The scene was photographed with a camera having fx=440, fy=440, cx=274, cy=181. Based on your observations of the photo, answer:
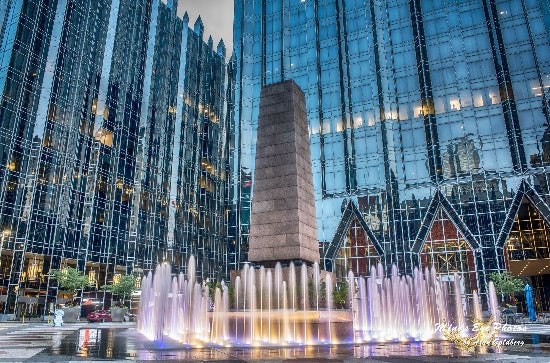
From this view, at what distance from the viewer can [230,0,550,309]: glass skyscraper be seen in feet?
149

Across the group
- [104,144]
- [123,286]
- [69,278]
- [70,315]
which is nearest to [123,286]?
[123,286]

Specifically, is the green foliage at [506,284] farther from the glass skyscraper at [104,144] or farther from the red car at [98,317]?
the glass skyscraper at [104,144]

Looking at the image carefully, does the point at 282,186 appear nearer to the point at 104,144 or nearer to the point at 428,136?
the point at 428,136

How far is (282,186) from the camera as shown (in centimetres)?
1992

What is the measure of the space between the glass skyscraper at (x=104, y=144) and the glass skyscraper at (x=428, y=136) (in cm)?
1172

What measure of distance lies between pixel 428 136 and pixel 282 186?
34221mm

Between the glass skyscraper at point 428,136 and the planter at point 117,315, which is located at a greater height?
the glass skyscraper at point 428,136

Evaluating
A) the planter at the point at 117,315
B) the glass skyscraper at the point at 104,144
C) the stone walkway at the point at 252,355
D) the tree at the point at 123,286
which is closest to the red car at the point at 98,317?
the planter at the point at 117,315

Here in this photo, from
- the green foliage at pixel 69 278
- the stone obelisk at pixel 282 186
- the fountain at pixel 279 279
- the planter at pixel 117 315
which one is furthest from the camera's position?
the green foliage at pixel 69 278

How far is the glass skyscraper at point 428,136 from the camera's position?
149 ft

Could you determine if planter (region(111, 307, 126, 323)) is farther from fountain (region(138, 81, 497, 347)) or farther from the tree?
fountain (region(138, 81, 497, 347))

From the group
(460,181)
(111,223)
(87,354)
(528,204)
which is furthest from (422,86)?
(87,354)

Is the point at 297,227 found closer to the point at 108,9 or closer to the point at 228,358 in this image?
Result: the point at 228,358

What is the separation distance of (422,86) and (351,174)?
12916 millimetres
